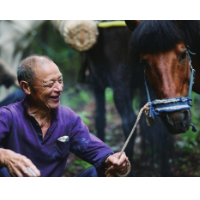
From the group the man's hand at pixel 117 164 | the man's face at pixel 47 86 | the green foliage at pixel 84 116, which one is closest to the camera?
the man's hand at pixel 117 164

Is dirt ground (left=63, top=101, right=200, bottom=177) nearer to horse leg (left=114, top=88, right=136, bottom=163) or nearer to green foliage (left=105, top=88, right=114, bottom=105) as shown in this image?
horse leg (left=114, top=88, right=136, bottom=163)

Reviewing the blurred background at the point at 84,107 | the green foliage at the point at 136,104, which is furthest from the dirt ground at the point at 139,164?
the green foliage at the point at 136,104

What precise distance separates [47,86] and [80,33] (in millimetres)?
1147

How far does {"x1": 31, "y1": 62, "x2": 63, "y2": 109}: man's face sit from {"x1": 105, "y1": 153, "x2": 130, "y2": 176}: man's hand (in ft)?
Result: 1.55

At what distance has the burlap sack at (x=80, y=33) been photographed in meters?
2.58

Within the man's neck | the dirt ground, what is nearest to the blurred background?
the dirt ground

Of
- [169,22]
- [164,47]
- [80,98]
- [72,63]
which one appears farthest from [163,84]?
[72,63]

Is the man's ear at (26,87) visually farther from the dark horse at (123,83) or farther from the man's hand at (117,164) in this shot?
the dark horse at (123,83)

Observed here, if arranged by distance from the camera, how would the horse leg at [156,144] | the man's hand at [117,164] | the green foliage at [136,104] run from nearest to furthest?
the man's hand at [117,164]
the horse leg at [156,144]
the green foliage at [136,104]

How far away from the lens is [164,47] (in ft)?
5.71

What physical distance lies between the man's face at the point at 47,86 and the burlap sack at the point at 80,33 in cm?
107

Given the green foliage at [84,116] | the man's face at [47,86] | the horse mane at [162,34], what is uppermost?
the horse mane at [162,34]

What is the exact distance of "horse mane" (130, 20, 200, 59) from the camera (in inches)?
68.6

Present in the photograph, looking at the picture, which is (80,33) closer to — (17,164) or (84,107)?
(84,107)
